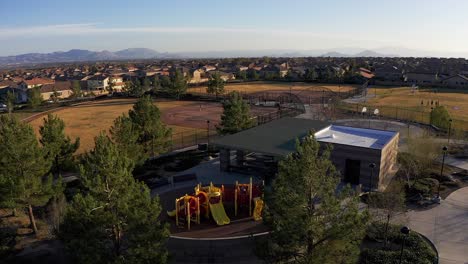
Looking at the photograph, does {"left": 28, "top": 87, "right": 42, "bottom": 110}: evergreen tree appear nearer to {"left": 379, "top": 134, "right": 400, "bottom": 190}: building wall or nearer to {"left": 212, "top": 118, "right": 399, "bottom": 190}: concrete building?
{"left": 212, "top": 118, "right": 399, "bottom": 190}: concrete building

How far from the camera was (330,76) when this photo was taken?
391ft

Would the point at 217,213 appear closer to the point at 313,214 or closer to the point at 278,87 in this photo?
the point at 313,214

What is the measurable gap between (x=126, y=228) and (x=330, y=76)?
371 ft

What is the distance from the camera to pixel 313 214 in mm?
13594

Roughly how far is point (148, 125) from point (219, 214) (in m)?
14.3

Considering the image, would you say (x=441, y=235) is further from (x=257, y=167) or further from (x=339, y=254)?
(x=257, y=167)

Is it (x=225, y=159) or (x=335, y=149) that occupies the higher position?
(x=335, y=149)

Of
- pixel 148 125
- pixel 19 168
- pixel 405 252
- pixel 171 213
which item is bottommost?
pixel 405 252

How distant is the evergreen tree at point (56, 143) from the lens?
2800cm

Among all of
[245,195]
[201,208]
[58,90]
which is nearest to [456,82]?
[245,195]

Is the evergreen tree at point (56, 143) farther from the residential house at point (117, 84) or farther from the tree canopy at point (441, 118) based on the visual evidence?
the residential house at point (117, 84)

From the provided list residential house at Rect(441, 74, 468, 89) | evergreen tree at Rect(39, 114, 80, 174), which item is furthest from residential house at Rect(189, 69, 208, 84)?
evergreen tree at Rect(39, 114, 80, 174)

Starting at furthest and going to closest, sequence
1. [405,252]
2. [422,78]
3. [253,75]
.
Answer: [253,75]
[422,78]
[405,252]

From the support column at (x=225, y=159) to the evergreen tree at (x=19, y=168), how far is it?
43.2 ft
